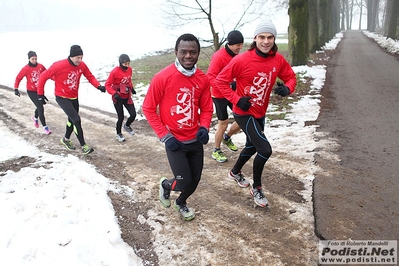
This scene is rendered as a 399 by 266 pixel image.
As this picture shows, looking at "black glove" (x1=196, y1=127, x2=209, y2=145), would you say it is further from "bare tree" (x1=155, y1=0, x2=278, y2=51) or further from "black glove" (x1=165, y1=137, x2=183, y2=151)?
"bare tree" (x1=155, y1=0, x2=278, y2=51)

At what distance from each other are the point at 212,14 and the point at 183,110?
1076cm

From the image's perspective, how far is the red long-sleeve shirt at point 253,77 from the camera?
156 inches

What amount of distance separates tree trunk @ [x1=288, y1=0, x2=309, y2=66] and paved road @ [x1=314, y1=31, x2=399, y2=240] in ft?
15.4

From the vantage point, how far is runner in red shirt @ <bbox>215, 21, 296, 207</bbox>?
3883mm

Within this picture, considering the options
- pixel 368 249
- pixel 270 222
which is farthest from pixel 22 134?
pixel 368 249

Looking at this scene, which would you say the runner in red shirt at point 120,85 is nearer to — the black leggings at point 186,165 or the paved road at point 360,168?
the black leggings at point 186,165

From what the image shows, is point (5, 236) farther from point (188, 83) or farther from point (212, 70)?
point (212, 70)

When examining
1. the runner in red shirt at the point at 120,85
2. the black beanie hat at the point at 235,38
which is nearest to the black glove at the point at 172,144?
the black beanie hat at the point at 235,38

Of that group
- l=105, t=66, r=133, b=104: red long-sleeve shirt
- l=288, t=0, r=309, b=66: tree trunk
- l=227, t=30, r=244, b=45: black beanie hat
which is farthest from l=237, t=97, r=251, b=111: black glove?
l=288, t=0, r=309, b=66: tree trunk

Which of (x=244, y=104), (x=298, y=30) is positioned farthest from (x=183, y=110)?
(x=298, y=30)

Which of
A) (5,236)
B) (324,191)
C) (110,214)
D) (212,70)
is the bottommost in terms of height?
(324,191)

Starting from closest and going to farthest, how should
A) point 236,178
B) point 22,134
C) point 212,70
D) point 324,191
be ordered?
1. point 324,191
2. point 236,178
3. point 212,70
4. point 22,134

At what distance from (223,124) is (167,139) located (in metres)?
2.50

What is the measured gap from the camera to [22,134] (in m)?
7.85
